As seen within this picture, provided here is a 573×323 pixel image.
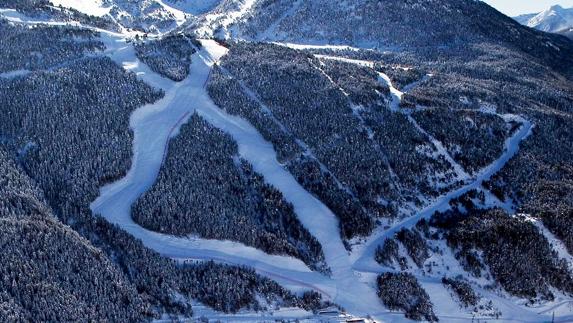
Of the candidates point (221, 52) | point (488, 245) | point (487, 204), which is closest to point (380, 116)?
point (487, 204)

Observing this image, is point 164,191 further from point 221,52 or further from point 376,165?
point 221,52

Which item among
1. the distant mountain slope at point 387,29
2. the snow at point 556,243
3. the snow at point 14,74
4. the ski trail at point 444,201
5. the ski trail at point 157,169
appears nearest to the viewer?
the ski trail at point 157,169

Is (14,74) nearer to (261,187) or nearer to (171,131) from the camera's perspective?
(171,131)

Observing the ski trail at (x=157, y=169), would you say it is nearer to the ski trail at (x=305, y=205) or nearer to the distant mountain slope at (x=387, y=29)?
the ski trail at (x=305, y=205)

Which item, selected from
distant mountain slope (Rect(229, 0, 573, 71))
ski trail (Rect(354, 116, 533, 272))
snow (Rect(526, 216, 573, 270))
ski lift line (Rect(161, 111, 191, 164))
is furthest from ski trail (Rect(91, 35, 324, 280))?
distant mountain slope (Rect(229, 0, 573, 71))

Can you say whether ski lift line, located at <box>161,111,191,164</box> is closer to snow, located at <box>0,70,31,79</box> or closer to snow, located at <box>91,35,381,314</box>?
snow, located at <box>91,35,381,314</box>

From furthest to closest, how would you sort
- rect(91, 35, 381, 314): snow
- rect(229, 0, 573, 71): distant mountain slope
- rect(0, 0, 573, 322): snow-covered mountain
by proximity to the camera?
rect(229, 0, 573, 71): distant mountain slope → rect(91, 35, 381, 314): snow → rect(0, 0, 573, 322): snow-covered mountain

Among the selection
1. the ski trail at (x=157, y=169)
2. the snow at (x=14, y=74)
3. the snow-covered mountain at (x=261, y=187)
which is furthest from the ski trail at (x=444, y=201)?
the snow at (x=14, y=74)

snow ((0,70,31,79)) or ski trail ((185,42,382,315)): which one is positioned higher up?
ski trail ((185,42,382,315))

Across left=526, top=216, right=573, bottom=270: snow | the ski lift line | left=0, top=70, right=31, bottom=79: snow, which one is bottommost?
left=0, top=70, right=31, bottom=79: snow
